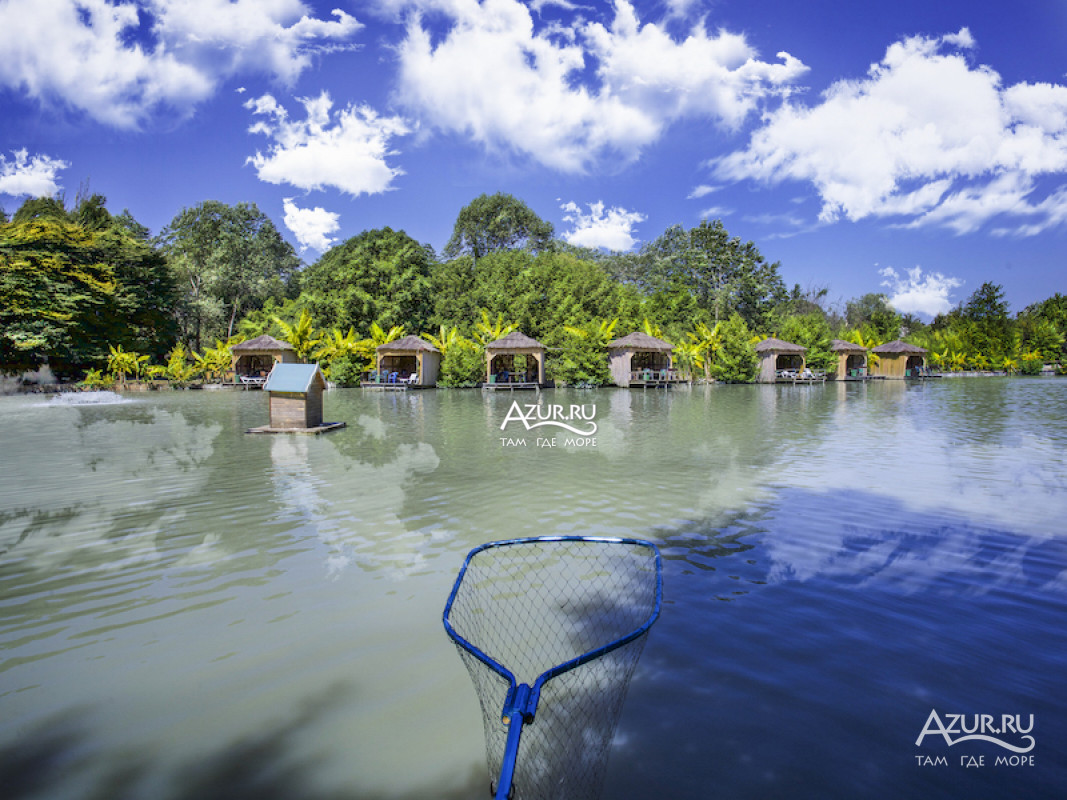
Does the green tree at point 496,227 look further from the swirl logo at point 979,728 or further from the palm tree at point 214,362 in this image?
the swirl logo at point 979,728

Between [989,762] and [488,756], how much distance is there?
7.45ft

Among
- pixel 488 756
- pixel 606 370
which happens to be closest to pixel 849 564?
pixel 488 756

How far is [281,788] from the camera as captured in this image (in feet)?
7.93

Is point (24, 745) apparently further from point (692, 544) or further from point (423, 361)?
point (423, 361)

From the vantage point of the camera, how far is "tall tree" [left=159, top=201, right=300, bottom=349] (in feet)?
138

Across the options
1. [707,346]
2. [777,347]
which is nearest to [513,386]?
[707,346]

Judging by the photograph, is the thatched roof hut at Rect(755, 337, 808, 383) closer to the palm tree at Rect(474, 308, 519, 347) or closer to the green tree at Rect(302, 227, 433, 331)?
the palm tree at Rect(474, 308, 519, 347)

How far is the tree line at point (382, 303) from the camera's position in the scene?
97.7 ft

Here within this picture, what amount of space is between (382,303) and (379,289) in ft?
7.13

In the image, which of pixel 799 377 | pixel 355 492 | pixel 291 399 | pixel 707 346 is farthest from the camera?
pixel 799 377

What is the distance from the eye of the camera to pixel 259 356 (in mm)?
37469

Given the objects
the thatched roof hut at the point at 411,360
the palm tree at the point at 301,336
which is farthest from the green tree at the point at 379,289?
the palm tree at the point at 301,336

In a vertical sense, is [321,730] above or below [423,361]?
below

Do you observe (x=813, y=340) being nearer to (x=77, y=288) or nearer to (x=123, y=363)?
(x=123, y=363)
